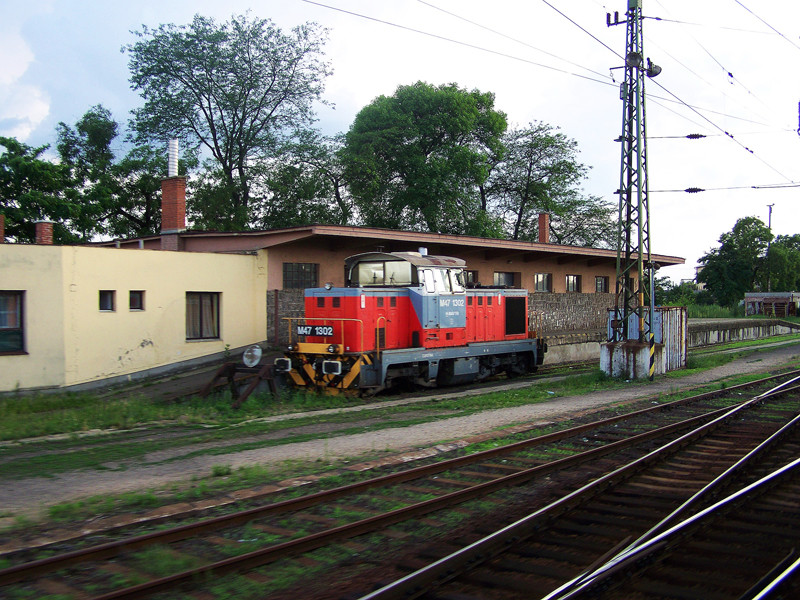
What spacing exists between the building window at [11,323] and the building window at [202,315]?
4.21m

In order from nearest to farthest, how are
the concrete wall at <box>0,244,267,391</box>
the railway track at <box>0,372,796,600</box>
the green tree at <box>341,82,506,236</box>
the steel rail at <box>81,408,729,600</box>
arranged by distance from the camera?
the steel rail at <box>81,408,729,600</box> → the railway track at <box>0,372,796,600</box> → the concrete wall at <box>0,244,267,391</box> → the green tree at <box>341,82,506,236</box>

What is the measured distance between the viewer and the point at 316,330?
15086 mm

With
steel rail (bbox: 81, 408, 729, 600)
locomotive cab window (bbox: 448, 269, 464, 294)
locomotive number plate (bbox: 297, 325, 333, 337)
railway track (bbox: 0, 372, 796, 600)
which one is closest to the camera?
steel rail (bbox: 81, 408, 729, 600)

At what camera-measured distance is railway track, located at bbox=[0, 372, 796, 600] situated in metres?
4.71

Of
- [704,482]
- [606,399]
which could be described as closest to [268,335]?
[606,399]

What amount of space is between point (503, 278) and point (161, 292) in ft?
47.5

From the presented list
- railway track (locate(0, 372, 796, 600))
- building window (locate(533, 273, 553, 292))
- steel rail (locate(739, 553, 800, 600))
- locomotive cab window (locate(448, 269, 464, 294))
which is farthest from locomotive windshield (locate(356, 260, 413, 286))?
building window (locate(533, 273, 553, 292))

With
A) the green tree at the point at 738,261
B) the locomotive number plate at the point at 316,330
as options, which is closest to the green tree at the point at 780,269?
the green tree at the point at 738,261

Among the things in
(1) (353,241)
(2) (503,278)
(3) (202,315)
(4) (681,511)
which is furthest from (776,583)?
(2) (503,278)

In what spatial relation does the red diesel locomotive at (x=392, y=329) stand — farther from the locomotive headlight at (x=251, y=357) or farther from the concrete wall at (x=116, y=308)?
the concrete wall at (x=116, y=308)

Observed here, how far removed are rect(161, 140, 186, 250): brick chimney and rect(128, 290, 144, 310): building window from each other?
399 centimetres

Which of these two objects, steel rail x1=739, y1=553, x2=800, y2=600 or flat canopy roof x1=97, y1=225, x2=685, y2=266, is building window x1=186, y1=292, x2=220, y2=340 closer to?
flat canopy roof x1=97, y1=225, x2=685, y2=266

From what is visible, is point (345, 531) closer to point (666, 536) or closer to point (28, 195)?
point (666, 536)

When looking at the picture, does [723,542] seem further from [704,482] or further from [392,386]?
[392,386]
